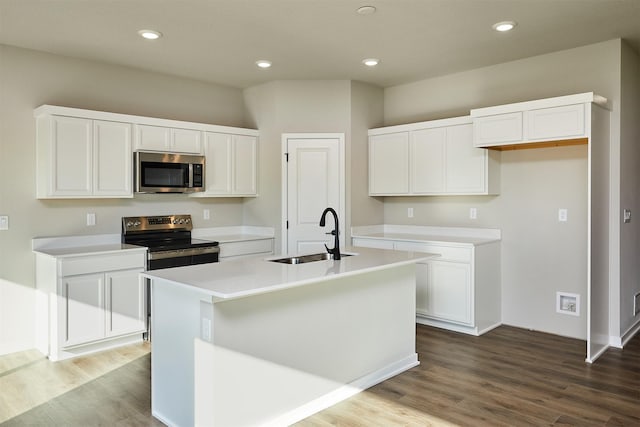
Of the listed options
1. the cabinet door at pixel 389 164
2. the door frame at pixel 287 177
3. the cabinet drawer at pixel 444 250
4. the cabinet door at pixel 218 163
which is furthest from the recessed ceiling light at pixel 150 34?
the cabinet drawer at pixel 444 250

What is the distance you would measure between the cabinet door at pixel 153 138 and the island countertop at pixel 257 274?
2038mm

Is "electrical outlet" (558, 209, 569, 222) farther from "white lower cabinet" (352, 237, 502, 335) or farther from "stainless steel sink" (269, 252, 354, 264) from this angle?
"stainless steel sink" (269, 252, 354, 264)

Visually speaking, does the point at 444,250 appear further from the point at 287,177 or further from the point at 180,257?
the point at 180,257

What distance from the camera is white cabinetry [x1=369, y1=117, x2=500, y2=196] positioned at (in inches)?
181

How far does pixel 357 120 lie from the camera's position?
5297 millimetres

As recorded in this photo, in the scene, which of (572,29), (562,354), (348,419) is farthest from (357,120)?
(348,419)

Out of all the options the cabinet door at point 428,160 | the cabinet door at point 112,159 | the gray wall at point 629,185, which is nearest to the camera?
the gray wall at point 629,185

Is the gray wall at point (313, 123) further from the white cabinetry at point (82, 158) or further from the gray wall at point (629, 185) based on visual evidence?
the gray wall at point (629, 185)

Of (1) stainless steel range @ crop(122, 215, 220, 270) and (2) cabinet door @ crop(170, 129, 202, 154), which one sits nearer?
(1) stainless steel range @ crop(122, 215, 220, 270)

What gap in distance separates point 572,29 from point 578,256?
196 centimetres

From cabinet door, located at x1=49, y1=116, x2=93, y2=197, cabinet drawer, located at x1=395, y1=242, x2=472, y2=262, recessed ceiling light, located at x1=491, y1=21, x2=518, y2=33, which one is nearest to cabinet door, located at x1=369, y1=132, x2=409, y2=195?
cabinet drawer, located at x1=395, y1=242, x2=472, y2=262

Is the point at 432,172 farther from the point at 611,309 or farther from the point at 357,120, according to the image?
the point at 611,309

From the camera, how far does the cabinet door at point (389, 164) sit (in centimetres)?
515

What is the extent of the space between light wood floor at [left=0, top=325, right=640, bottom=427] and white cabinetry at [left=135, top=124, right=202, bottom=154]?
1.89 meters
